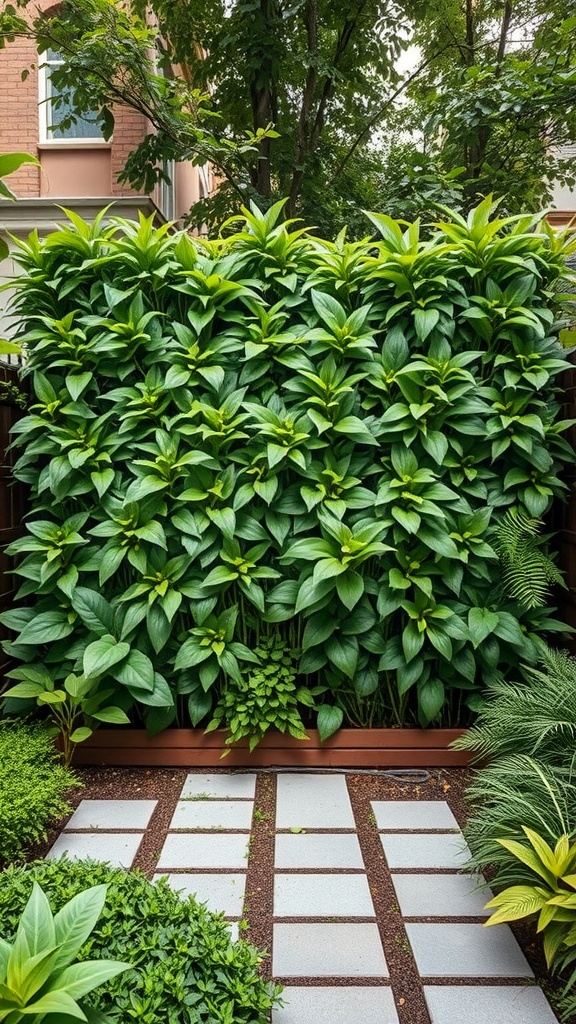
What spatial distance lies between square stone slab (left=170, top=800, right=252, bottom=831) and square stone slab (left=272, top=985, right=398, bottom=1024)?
0.77 m

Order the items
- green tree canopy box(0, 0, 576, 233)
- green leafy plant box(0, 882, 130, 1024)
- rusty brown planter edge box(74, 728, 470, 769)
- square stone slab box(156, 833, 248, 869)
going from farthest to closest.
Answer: green tree canopy box(0, 0, 576, 233)
rusty brown planter edge box(74, 728, 470, 769)
square stone slab box(156, 833, 248, 869)
green leafy plant box(0, 882, 130, 1024)

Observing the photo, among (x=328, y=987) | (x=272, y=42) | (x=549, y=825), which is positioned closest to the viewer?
(x=328, y=987)

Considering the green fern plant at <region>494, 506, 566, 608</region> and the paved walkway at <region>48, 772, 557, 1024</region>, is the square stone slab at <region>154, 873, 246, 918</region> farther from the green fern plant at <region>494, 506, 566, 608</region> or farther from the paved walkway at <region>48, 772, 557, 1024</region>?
the green fern plant at <region>494, 506, 566, 608</region>

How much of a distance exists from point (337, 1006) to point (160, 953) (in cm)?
47

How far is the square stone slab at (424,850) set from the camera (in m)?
2.14

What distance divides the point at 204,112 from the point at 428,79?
180 inches

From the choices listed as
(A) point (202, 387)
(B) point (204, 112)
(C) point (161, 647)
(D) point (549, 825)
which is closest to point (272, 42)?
(B) point (204, 112)

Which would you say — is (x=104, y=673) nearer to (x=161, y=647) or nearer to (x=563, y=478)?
(x=161, y=647)

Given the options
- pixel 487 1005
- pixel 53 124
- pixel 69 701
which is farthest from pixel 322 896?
pixel 53 124

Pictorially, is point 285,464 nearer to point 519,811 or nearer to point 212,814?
point 212,814

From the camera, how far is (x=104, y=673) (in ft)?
8.68

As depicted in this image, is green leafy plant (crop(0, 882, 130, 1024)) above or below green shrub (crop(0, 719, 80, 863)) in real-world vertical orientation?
above

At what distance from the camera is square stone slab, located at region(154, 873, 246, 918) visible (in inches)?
75.1

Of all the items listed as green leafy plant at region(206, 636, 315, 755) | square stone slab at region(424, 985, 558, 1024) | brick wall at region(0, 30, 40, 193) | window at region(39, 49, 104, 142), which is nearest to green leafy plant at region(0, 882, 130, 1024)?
square stone slab at region(424, 985, 558, 1024)
